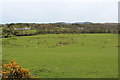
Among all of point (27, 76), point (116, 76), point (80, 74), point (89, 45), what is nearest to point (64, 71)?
point (80, 74)

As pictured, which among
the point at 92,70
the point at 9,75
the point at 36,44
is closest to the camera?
the point at 9,75

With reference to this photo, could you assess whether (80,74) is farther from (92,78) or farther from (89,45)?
(89,45)

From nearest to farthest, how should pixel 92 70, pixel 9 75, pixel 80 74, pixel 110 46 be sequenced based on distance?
pixel 9 75 < pixel 80 74 < pixel 92 70 < pixel 110 46

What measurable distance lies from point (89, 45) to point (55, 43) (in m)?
5.14

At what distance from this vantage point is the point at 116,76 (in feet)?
41.7

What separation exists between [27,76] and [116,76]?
6.73 meters

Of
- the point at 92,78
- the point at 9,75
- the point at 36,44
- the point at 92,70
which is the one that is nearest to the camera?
the point at 9,75

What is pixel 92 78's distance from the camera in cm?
1226

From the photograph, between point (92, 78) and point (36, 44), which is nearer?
point (92, 78)

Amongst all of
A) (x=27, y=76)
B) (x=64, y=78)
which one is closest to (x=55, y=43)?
(x=64, y=78)

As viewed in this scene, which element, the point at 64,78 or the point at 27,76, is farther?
the point at 64,78

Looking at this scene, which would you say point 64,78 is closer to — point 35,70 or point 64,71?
point 64,71

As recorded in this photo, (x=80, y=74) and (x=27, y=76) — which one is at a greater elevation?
(x=27, y=76)

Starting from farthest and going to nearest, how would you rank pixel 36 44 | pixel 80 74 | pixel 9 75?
pixel 36 44 → pixel 80 74 → pixel 9 75
